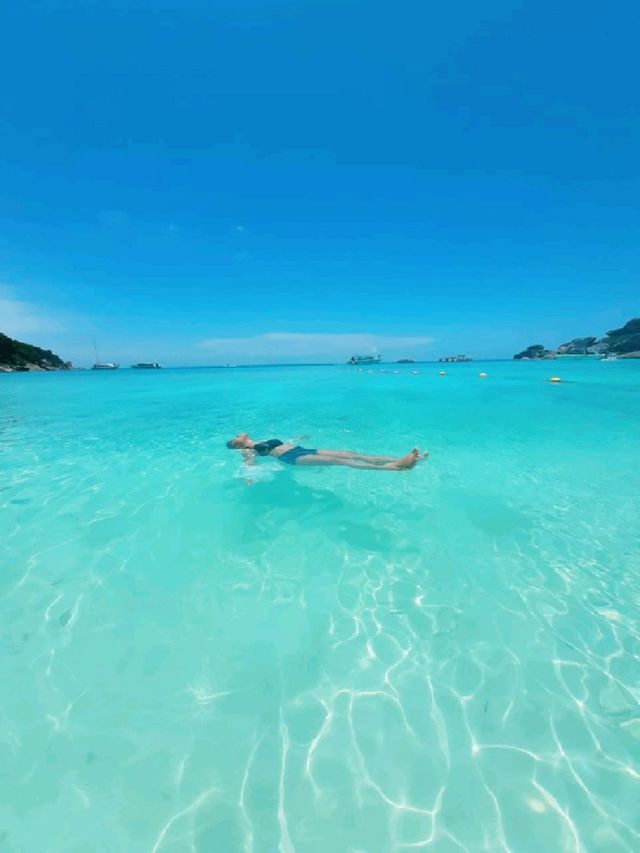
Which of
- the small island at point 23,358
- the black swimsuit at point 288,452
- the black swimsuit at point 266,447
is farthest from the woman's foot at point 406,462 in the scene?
the small island at point 23,358

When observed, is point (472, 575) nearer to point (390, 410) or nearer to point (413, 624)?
point (413, 624)

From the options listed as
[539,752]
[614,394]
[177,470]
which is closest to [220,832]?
[539,752]

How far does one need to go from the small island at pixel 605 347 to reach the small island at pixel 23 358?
136687 mm

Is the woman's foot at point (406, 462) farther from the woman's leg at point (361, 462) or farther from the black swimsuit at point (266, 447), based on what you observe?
the black swimsuit at point (266, 447)

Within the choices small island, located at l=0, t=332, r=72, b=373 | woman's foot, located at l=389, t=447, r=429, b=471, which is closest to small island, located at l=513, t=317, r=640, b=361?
woman's foot, located at l=389, t=447, r=429, b=471

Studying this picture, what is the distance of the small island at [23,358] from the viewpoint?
7044cm

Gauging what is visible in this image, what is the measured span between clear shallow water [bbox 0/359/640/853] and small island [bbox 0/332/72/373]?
8332cm

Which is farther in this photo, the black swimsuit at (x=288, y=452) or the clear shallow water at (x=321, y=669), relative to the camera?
the black swimsuit at (x=288, y=452)

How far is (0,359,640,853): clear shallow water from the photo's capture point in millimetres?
2254

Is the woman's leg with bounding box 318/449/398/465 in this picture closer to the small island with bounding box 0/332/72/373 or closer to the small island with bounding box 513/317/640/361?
the small island with bounding box 0/332/72/373

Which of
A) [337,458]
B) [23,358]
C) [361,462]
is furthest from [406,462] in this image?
[23,358]

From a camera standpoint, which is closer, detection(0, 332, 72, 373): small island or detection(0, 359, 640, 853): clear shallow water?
detection(0, 359, 640, 853): clear shallow water

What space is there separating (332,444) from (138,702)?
851 cm

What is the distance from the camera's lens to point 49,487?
7645 millimetres
